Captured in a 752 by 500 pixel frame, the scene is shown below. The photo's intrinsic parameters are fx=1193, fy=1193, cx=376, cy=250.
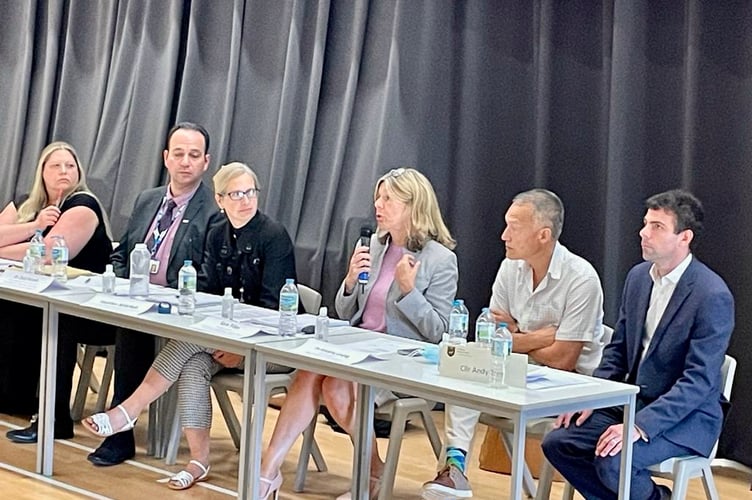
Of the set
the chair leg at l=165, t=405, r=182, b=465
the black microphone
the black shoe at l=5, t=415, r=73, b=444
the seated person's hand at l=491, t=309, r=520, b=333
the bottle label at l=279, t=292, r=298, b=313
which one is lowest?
the black shoe at l=5, t=415, r=73, b=444

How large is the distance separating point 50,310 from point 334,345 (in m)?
1.18

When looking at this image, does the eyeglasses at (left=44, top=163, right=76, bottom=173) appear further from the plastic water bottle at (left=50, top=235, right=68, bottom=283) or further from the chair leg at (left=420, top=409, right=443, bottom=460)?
the chair leg at (left=420, top=409, right=443, bottom=460)

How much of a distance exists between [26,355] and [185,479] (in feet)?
3.88

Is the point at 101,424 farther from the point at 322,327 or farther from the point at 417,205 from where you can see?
the point at 417,205

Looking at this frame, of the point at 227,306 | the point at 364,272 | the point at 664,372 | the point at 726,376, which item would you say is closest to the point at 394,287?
the point at 364,272

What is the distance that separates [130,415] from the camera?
13.1ft

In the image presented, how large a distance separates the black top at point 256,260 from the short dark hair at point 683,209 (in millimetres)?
1429

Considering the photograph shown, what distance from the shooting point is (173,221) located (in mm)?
4613

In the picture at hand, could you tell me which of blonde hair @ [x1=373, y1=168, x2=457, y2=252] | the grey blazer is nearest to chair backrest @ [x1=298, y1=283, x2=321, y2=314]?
the grey blazer

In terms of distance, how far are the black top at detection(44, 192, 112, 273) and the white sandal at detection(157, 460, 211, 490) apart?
1.09 meters

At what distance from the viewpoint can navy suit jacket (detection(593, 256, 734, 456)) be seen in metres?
3.26

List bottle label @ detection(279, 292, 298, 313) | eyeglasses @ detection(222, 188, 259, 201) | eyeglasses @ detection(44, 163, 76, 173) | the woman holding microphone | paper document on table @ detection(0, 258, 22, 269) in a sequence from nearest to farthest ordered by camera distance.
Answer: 1. bottle label @ detection(279, 292, 298, 313)
2. the woman holding microphone
3. eyeglasses @ detection(222, 188, 259, 201)
4. paper document on table @ detection(0, 258, 22, 269)
5. eyeglasses @ detection(44, 163, 76, 173)

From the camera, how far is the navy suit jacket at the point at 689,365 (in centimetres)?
326

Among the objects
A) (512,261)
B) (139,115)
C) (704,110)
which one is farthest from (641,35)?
(139,115)
